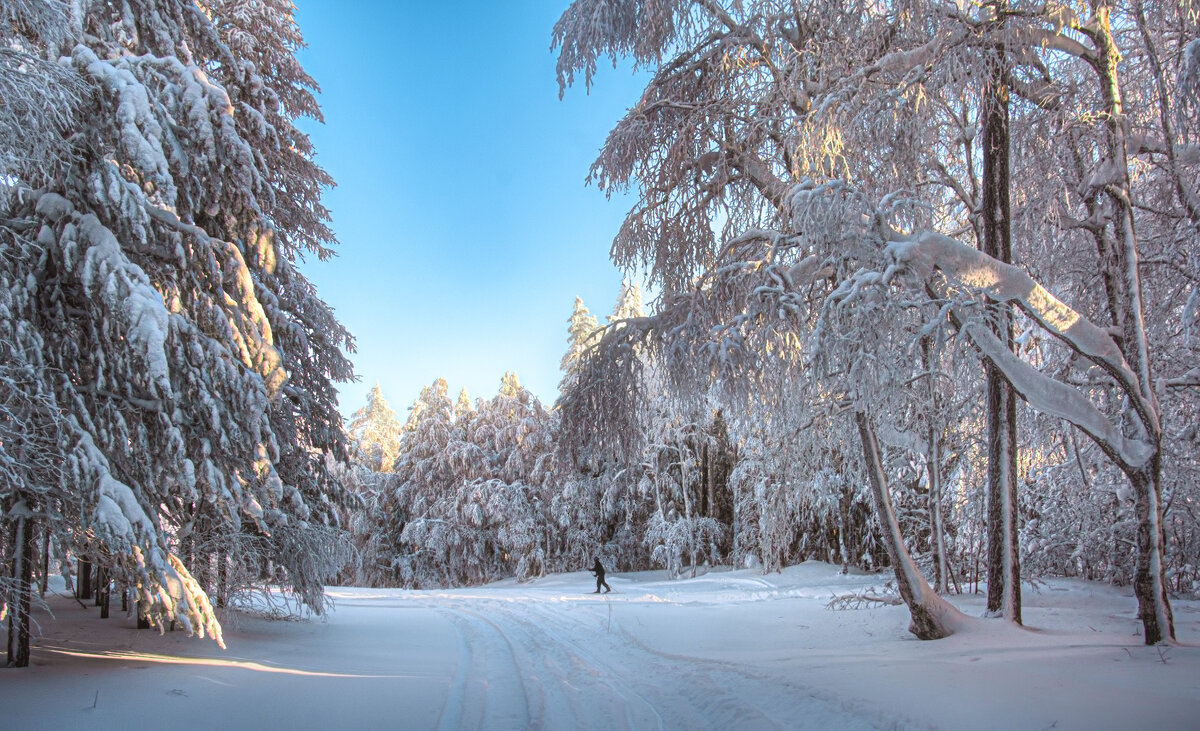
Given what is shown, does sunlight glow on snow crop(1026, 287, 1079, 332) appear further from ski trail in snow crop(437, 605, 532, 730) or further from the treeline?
ski trail in snow crop(437, 605, 532, 730)

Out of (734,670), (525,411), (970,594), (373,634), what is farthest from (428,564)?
(734,670)

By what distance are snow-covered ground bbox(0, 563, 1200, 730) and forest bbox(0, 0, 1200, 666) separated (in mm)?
759

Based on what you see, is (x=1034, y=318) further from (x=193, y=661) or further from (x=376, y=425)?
(x=376, y=425)

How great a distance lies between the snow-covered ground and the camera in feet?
15.7

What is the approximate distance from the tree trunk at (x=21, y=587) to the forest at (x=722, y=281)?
4 cm

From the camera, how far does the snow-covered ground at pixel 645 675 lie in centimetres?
479

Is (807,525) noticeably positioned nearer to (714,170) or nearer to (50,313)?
(714,170)

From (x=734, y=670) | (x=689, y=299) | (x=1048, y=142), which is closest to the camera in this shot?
(x=734, y=670)

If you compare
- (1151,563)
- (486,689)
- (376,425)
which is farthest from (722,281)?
(376,425)

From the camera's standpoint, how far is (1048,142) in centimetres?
798

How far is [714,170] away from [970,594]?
28.1ft

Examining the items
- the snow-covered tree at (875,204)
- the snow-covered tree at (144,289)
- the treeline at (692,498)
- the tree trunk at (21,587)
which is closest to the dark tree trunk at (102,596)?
the snow-covered tree at (144,289)

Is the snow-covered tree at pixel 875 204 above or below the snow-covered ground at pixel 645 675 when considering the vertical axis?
above

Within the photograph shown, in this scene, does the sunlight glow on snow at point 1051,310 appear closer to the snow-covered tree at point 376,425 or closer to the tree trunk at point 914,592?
the tree trunk at point 914,592
